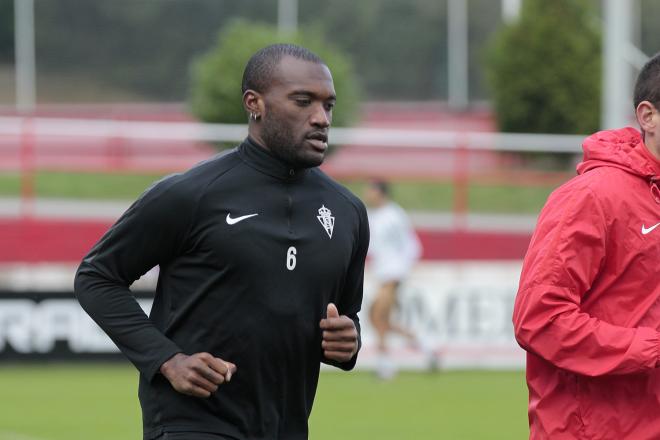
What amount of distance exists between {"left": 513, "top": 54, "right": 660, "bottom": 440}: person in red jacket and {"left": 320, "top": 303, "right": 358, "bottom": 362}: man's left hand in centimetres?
58

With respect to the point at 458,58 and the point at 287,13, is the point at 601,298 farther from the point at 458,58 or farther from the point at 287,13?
the point at 458,58

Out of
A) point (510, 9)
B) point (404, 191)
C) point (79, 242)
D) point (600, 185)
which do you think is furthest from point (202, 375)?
point (510, 9)

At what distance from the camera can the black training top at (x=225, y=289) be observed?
477 cm

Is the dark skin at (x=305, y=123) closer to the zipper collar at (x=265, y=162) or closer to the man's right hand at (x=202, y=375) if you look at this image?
the zipper collar at (x=265, y=162)

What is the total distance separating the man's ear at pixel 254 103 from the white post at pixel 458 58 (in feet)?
91.0

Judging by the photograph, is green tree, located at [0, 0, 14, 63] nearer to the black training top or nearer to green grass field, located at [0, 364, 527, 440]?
green grass field, located at [0, 364, 527, 440]

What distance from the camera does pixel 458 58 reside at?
1283 inches

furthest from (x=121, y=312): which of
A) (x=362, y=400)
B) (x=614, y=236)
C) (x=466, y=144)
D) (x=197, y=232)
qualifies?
(x=466, y=144)

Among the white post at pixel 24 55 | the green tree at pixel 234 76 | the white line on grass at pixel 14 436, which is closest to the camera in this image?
the white line on grass at pixel 14 436

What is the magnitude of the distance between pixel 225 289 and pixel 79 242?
14054 millimetres

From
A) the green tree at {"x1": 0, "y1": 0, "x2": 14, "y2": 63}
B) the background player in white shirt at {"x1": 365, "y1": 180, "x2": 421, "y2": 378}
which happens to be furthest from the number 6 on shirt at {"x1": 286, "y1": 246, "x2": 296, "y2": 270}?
the green tree at {"x1": 0, "y1": 0, "x2": 14, "y2": 63}

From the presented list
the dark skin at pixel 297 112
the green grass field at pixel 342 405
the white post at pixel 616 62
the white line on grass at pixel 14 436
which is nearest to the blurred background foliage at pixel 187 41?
the white post at pixel 616 62

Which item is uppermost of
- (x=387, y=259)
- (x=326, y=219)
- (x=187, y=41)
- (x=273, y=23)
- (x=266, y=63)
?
(x=273, y=23)

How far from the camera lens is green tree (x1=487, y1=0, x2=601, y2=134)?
2731 cm
